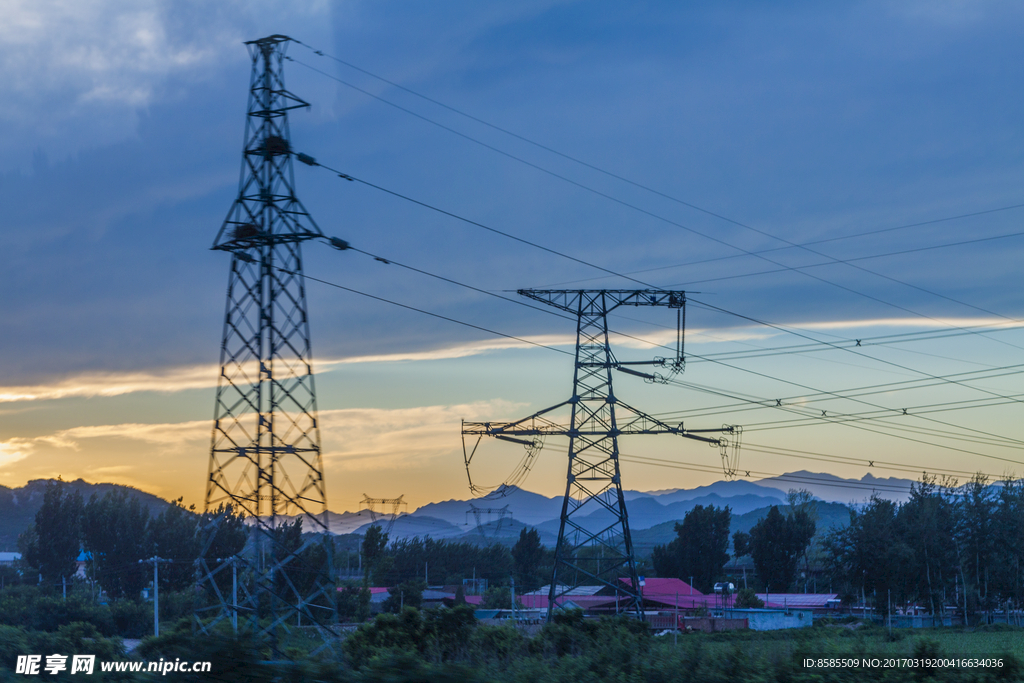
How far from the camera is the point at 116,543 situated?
8888 centimetres

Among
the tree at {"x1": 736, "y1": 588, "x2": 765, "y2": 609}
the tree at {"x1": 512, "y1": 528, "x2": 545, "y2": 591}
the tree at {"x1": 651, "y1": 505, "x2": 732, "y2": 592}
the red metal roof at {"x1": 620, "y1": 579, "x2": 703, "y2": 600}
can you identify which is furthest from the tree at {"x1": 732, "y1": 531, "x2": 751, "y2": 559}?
the tree at {"x1": 736, "y1": 588, "x2": 765, "y2": 609}

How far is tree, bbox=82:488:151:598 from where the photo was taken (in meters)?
85.7

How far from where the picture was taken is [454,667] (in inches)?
577

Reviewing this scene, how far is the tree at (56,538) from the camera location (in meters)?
89.0

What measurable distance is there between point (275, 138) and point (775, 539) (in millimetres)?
121156

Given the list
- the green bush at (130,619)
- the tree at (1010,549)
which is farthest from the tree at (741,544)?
the green bush at (130,619)

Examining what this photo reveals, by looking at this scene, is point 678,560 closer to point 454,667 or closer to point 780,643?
point 780,643

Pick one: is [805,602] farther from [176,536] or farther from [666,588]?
[176,536]

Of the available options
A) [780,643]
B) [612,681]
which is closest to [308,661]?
[612,681]

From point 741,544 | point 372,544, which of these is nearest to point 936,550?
point 372,544

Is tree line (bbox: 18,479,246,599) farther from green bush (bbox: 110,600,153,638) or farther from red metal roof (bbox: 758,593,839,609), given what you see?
red metal roof (bbox: 758,593,839,609)

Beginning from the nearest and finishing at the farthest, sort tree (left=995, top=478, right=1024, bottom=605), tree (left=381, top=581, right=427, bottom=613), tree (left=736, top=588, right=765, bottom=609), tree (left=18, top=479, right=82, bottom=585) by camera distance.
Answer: tree (left=995, top=478, right=1024, bottom=605), tree (left=381, top=581, right=427, bottom=613), tree (left=18, top=479, right=82, bottom=585), tree (left=736, top=588, right=765, bottom=609)

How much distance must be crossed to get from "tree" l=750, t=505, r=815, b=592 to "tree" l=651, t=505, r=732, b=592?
655 cm

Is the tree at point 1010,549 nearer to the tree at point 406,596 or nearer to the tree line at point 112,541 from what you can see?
the tree at point 406,596
